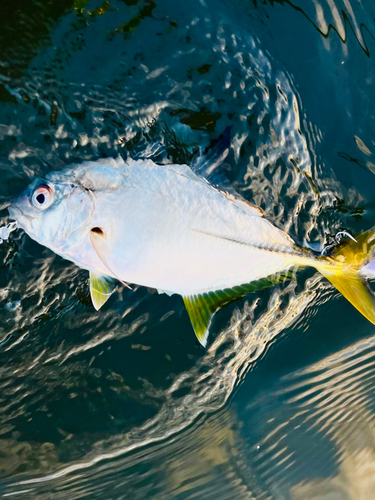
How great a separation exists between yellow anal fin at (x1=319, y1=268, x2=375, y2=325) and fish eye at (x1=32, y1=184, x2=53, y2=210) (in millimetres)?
1132

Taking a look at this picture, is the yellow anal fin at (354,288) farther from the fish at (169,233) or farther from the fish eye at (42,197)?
the fish eye at (42,197)

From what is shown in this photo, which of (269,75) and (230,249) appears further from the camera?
(269,75)

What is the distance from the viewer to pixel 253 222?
167 centimetres

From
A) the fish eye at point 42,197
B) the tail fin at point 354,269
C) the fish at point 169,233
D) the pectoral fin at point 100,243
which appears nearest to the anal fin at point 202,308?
the fish at point 169,233

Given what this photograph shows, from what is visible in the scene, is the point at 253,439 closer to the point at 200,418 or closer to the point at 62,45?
the point at 200,418

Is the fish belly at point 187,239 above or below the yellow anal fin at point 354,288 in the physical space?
above

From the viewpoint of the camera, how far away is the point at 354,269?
1722 millimetres

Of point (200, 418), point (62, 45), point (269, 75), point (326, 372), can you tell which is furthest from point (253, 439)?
point (62, 45)

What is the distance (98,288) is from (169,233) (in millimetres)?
394

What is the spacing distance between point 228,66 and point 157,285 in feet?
3.66

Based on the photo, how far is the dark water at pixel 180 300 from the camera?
1.90 meters

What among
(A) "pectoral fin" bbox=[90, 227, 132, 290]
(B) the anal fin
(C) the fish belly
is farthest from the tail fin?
(A) "pectoral fin" bbox=[90, 227, 132, 290]

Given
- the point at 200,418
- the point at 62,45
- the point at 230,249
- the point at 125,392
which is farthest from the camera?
the point at 200,418

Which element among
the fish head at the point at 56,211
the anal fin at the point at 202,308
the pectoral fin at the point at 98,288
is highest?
the fish head at the point at 56,211
